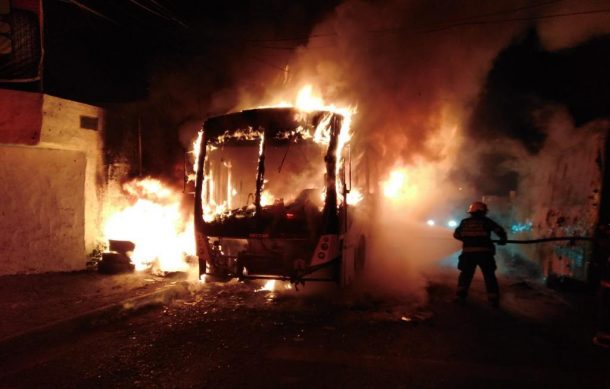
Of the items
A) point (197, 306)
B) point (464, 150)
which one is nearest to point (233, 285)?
point (197, 306)

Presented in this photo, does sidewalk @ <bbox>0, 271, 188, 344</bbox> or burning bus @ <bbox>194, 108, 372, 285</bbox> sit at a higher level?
burning bus @ <bbox>194, 108, 372, 285</bbox>

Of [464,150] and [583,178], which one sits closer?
[583,178]

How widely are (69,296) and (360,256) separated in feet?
17.4

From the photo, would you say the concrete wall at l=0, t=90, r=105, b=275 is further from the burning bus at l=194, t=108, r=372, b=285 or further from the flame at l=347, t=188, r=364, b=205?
the flame at l=347, t=188, r=364, b=205

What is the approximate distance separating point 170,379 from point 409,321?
3.19 metres

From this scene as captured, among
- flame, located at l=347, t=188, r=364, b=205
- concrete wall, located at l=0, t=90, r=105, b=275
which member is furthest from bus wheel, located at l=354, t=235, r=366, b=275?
concrete wall, located at l=0, t=90, r=105, b=275

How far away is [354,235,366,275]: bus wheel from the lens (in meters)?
8.21

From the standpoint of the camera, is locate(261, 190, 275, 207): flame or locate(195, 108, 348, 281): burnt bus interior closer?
locate(195, 108, 348, 281): burnt bus interior

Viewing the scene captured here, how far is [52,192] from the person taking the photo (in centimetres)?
863

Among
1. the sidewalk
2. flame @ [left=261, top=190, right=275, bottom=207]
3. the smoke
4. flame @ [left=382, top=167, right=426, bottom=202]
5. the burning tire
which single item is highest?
the smoke

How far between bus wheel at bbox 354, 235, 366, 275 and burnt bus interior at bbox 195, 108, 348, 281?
53.6 inches

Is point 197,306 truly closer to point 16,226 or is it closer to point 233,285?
point 233,285

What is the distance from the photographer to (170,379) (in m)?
3.95

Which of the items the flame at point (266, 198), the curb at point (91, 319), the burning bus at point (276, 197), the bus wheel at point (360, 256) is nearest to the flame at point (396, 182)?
the bus wheel at point (360, 256)
